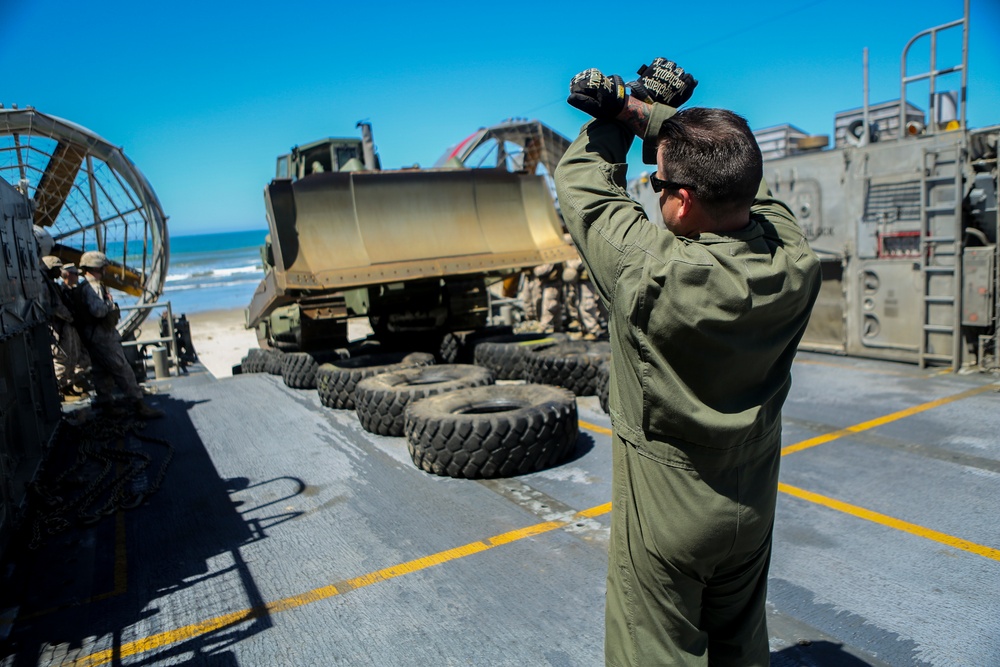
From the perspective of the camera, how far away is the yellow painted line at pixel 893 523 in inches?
124

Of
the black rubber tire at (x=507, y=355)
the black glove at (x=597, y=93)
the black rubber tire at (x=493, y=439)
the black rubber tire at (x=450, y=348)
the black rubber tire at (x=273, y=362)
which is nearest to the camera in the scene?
the black glove at (x=597, y=93)

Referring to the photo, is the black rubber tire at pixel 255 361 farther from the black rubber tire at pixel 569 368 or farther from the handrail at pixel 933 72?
the handrail at pixel 933 72

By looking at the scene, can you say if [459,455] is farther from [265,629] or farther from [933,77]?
[933,77]

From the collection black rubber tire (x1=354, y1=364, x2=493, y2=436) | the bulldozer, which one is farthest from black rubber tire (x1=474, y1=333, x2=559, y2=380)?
black rubber tire (x1=354, y1=364, x2=493, y2=436)

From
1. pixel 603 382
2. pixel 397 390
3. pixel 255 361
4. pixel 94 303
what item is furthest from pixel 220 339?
pixel 603 382

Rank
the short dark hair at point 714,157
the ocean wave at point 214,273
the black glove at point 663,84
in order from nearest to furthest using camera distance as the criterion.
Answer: the short dark hair at point 714,157
the black glove at point 663,84
the ocean wave at point 214,273

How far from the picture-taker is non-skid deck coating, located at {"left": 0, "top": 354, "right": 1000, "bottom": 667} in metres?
2.61

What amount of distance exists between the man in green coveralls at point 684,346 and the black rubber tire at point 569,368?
15.1 ft

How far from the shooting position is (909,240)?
7.50m

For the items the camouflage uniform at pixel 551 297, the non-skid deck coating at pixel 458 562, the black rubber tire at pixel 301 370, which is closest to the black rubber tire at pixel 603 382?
the non-skid deck coating at pixel 458 562

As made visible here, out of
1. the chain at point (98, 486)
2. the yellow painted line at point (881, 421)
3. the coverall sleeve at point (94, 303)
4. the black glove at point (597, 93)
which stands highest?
the black glove at point (597, 93)

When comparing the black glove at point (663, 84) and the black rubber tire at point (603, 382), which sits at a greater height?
the black glove at point (663, 84)

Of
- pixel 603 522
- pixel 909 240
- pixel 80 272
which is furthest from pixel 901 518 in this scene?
pixel 80 272

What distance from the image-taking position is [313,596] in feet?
9.86
